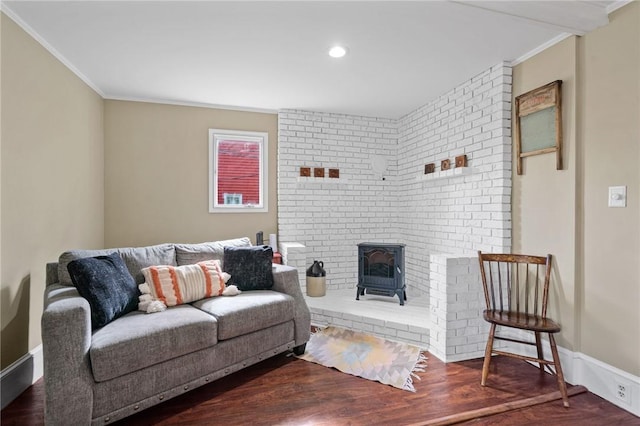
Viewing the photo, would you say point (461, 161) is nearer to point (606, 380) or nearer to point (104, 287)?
point (606, 380)

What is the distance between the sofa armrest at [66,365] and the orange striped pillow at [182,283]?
699mm

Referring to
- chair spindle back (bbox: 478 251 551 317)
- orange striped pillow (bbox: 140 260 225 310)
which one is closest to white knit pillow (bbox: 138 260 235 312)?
orange striped pillow (bbox: 140 260 225 310)

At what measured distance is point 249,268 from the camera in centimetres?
307

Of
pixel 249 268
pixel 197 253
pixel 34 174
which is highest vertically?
pixel 34 174

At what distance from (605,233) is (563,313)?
2.15 feet

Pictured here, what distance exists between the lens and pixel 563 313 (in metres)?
2.53

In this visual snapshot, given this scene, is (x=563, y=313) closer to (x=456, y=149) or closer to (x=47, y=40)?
(x=456, y=149)

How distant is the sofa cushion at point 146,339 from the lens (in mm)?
1896

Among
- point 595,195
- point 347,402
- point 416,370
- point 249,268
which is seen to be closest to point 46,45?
point 249,268

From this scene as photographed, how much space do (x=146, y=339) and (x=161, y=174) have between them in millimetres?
2434

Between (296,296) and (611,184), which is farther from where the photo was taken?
(296,296)

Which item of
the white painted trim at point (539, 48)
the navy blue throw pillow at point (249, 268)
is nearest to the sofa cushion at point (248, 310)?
the navy blue throw pillow at point (249, 268)

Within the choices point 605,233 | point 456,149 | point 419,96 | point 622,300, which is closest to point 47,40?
point 419,96

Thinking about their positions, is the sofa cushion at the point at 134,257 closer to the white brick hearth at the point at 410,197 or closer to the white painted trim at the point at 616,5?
the white brick hearth at the point at 410,197
